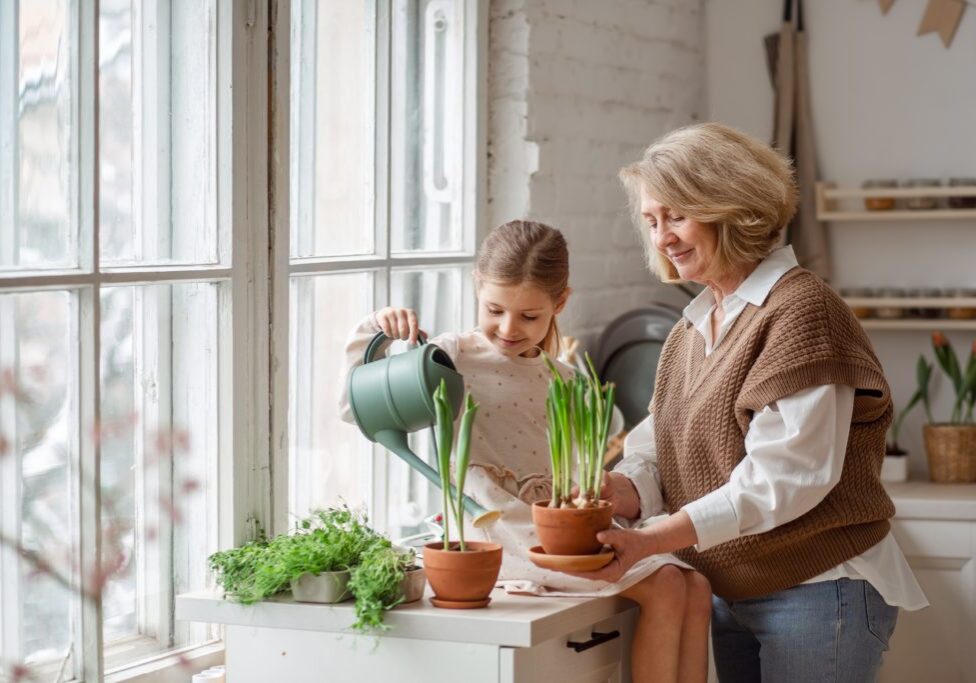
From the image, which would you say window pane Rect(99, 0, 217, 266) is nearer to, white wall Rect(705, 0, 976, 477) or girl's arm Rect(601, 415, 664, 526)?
girl's arm Rect(601, 415, 664, 526)

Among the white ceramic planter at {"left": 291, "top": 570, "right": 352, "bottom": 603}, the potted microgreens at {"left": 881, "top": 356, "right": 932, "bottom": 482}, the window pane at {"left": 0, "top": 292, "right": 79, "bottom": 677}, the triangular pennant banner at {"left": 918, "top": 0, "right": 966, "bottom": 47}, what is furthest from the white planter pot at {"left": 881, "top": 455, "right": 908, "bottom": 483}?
the window pane at {"left": 0, "top": 292, "right": 79, "bottom": 677}

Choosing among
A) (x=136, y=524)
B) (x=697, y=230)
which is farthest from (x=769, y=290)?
(x=136, y=524)

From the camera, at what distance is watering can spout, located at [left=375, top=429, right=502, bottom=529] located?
204cm

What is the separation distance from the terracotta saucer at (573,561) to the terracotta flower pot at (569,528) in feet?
0.04

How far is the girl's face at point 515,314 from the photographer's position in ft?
7.11

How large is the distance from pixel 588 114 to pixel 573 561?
1.77 meters

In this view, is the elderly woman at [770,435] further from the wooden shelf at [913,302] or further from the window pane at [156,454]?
the wooden shelf at [913,302]

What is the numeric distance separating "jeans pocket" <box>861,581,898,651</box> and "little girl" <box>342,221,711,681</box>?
0.24 metres

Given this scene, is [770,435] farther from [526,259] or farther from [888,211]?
[888,211]

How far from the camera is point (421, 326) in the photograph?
2.95 meters

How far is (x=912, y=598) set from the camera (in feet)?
6.84

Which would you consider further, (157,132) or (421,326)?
(421,326)

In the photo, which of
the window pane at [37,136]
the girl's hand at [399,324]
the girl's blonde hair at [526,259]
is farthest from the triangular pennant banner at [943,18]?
the window pane at [37,136]

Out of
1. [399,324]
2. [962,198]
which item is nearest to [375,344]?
[399,324]
